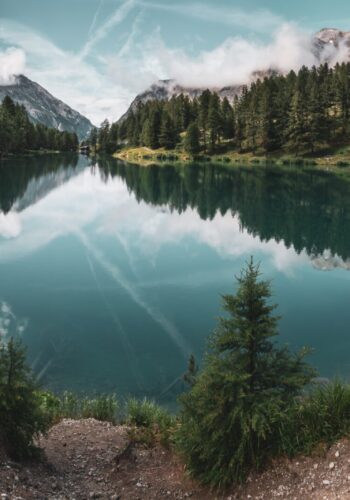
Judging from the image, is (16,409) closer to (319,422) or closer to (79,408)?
(79,408)

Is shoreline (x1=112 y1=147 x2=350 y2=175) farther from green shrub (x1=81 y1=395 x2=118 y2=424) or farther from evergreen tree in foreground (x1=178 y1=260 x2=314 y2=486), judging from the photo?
evergreen tree in foreground (x1=178 y1=260 x2=314 y2=486)

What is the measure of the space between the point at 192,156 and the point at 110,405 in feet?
472

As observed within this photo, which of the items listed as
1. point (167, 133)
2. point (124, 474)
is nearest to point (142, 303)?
point (124, 474)

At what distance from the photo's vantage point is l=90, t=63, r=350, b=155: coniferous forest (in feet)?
431

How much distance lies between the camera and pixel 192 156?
154625mm

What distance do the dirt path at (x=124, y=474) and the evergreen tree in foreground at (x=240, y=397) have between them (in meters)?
0.47

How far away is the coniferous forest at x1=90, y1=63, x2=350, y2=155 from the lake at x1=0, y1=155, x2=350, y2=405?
61890mm

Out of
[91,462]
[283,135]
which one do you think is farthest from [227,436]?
[283,135]

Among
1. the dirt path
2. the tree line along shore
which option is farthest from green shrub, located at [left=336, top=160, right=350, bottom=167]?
the dirt path

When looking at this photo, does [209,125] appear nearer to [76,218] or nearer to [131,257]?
[76,218]

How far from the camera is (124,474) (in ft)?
37.2

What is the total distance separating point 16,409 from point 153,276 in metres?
23.6

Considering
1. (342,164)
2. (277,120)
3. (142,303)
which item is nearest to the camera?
(142,303)

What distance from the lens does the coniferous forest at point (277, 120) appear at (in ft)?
431
